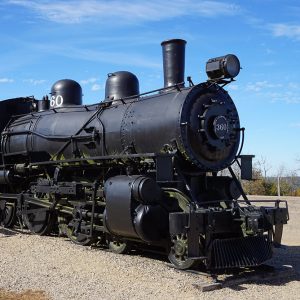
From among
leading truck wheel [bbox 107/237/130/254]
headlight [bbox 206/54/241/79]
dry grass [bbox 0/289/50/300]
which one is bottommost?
dry grass [bbox 0/289/50/300]

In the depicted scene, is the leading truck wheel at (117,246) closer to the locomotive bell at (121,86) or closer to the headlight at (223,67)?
the locomotive bell at (121,86)

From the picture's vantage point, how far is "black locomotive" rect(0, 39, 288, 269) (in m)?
7.85

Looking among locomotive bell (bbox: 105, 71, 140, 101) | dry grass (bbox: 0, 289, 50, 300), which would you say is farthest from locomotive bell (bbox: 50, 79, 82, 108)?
dry grass (bbox: 0, 289, 50, 300)

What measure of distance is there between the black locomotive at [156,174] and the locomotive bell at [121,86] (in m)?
0.02

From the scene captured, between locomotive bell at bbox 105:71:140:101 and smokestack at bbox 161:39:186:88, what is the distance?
1361mm

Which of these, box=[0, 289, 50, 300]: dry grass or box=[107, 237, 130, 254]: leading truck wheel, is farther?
box=[107, 237, 130, 254]: leading truck wheel

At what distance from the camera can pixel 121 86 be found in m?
10.8

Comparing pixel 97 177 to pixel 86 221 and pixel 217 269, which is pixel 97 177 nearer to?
pixel 86 221

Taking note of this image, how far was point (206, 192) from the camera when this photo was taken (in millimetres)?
9172

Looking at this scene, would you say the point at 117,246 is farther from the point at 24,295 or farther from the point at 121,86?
the point at 121,86

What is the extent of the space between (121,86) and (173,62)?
164cm

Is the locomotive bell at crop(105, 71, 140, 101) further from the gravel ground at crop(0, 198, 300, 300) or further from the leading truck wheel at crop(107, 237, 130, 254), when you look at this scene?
the gravel ground at crop(0, 198, 300, 300)

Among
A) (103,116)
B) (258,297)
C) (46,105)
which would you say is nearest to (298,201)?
(46,105)

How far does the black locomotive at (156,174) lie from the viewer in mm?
7852
